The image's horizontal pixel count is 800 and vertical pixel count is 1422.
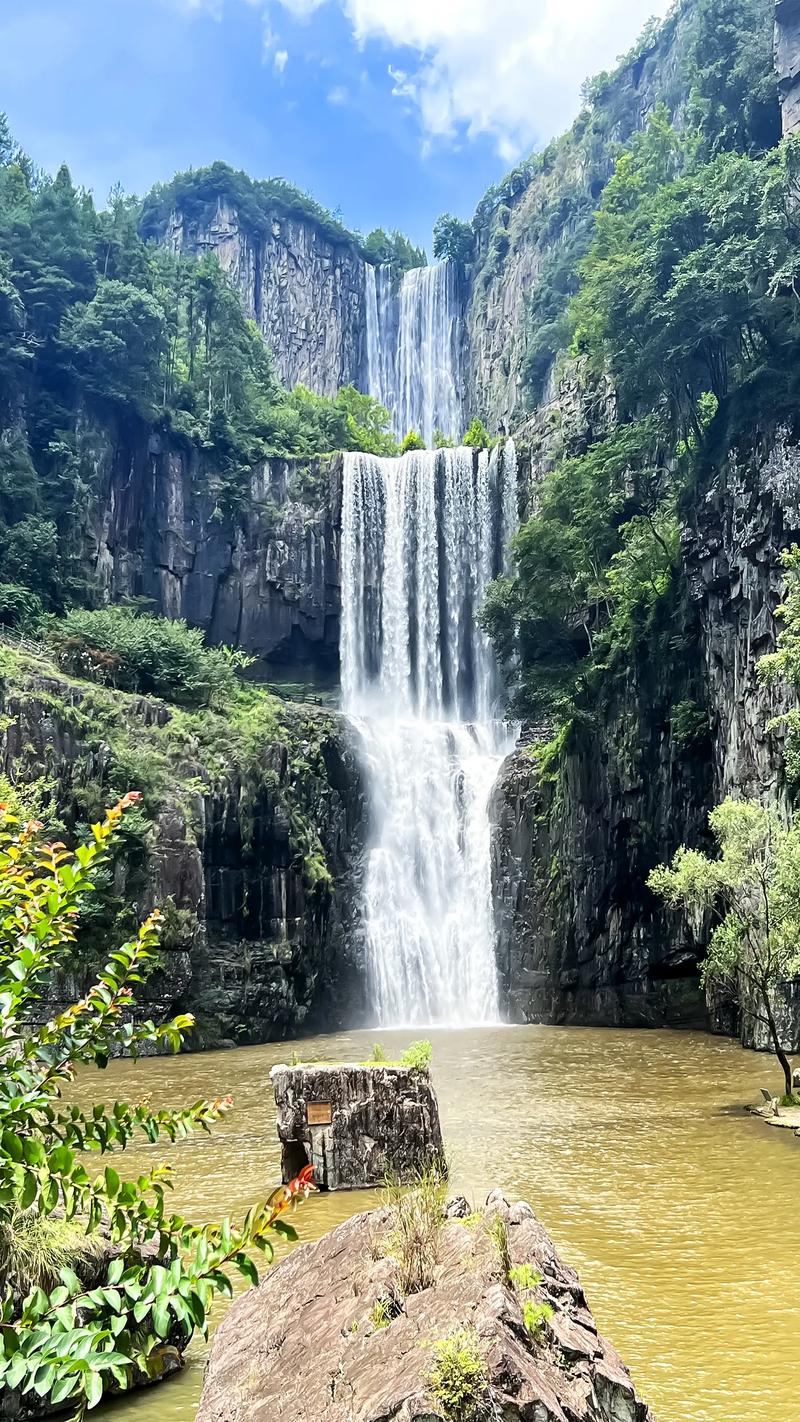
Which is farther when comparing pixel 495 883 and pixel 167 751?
pixel 495 883

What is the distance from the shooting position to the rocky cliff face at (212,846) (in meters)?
24.0

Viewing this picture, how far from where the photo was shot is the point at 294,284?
62.8m

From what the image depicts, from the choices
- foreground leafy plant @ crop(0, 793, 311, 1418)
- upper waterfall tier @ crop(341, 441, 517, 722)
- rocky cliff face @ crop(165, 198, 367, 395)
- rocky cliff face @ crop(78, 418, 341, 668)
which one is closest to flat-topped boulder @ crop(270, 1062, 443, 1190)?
foreground leafy plant @ crop(0, 793, 311, 1418)

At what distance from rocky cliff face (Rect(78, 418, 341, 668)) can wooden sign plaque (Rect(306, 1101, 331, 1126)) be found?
28.7m

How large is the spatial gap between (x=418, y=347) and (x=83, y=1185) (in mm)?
64000

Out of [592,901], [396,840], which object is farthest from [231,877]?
[592,901]

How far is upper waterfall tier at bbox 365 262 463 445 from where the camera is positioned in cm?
6019

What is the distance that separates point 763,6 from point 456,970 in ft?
104

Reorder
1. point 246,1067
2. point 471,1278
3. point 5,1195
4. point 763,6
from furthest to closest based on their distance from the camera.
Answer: point 763,6
point 246,1067
point 471,1278
point 5,1195

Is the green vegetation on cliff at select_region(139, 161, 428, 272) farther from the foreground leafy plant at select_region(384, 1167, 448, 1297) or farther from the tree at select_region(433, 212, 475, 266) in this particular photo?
the foreground leafy plant at select_region(384, 1167, 448, 1297)

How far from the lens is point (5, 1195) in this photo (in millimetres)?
2127

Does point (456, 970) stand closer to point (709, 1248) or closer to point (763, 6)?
point (709, 1248)

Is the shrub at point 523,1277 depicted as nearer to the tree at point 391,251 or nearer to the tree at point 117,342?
the tree at point 117,342

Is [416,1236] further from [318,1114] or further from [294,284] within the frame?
[294,284]
